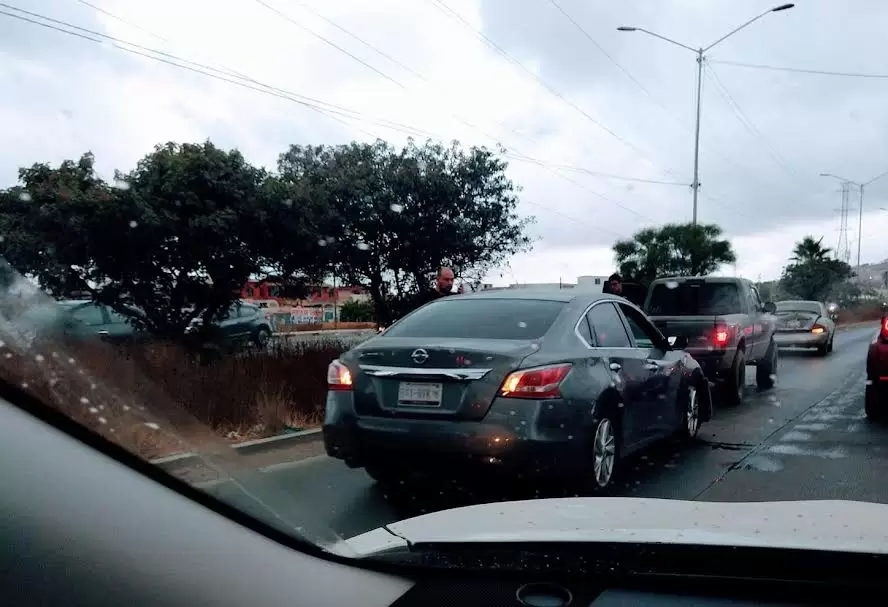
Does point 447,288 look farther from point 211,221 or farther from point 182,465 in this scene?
point 182,465

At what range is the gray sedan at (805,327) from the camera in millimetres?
22500

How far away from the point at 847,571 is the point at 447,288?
25.2ft

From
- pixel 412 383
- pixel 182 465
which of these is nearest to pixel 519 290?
pixel 412 383

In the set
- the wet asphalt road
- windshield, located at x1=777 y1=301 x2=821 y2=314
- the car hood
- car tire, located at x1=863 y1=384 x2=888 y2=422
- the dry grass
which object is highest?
the dry grass

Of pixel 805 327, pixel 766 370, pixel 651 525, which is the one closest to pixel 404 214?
pixel 766 370

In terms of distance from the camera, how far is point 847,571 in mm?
2492

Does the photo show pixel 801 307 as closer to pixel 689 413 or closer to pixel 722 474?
pixel 689 413

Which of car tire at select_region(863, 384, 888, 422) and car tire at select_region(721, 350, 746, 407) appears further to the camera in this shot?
car tire at select_region(721, 350, 746, 407)

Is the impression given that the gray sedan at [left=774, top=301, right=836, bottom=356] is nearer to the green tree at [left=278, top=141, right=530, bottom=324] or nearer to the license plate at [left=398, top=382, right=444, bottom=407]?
the green tree at [left=278, top=141, right=530, bottom=324]

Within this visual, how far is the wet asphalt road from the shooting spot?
18.7 feet

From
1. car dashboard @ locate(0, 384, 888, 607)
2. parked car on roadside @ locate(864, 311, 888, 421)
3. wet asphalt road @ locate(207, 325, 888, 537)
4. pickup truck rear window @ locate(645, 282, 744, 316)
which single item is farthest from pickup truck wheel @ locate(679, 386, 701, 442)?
car dashboard @ locate(0, 384, 888, 607)

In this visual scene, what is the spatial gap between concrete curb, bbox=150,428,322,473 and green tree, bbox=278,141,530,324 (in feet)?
15.0

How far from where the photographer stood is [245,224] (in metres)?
10.6

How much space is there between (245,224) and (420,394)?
577 centimetres
